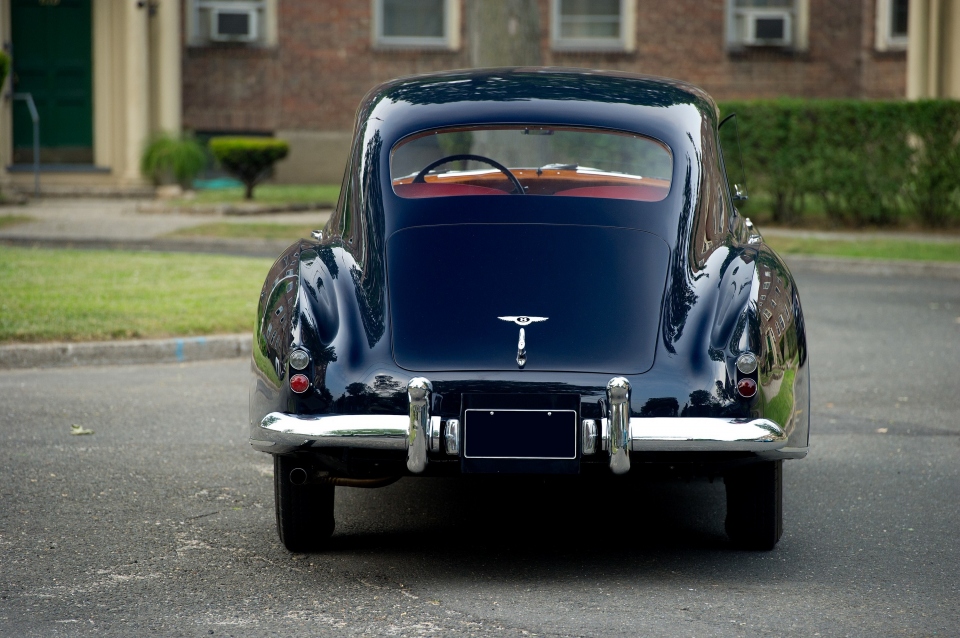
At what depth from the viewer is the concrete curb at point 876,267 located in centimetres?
1316

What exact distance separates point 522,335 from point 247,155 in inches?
616

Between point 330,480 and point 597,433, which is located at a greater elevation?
point 597,433

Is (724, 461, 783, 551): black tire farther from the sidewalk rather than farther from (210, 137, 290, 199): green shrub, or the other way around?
(210, 137, 290, 199): green shrub

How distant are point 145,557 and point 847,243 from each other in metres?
12.0

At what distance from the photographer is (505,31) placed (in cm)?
1495

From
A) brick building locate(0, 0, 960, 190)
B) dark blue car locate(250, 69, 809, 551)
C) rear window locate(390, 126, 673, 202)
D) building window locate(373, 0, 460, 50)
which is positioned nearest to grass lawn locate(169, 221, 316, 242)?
brick building locate(0, 0, 960, 190)

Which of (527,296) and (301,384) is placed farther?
(527,296)

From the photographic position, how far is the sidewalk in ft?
27.4

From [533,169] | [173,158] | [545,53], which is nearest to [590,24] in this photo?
[545,53]

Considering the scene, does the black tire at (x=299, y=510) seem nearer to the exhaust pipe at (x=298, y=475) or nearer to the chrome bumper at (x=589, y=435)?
the exhaust pipe at (x=298, y=475)

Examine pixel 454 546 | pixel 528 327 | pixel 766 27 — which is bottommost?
pixel 454 546

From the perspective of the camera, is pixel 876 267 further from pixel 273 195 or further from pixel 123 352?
pixel 273 195

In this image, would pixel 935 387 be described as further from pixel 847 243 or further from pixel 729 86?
pixel 729 86

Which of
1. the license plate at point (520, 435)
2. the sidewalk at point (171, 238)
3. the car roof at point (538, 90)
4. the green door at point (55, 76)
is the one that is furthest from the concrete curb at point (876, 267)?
the green door at point (55, 76)
